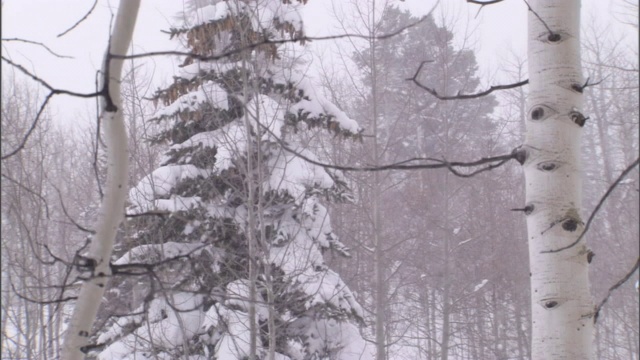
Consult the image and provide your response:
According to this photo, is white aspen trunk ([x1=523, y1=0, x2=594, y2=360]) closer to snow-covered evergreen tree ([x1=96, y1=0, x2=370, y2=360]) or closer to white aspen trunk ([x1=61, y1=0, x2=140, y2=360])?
white aspen trunk ([x1=61, y1=0, x2=140, y2=360])

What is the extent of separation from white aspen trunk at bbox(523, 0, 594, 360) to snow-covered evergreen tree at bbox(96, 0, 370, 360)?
400 cm

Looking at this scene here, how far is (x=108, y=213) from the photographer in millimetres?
1877

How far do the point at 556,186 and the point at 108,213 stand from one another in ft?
5.46

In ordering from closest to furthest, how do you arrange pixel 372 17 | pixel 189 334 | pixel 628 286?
pixel 189 334
pixel 372 17
pixel 628 286

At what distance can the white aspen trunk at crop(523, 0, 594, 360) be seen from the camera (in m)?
2.13

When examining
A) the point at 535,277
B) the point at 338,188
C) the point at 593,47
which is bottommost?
the point at 535,277

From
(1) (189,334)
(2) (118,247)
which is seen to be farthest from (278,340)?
(2) (118,247)

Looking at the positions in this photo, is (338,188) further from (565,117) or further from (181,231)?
(565,117)

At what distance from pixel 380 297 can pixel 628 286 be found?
6.59 metres

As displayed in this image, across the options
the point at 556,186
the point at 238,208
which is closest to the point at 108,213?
the point at 556,186

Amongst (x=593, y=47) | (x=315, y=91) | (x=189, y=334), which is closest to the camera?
(x=189, y=334)

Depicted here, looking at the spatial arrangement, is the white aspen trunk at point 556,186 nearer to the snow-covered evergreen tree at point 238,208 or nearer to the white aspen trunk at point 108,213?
the white aspen trunk at point 108,213

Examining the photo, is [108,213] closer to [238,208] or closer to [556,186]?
[556,186]

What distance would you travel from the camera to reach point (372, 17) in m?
10.7
